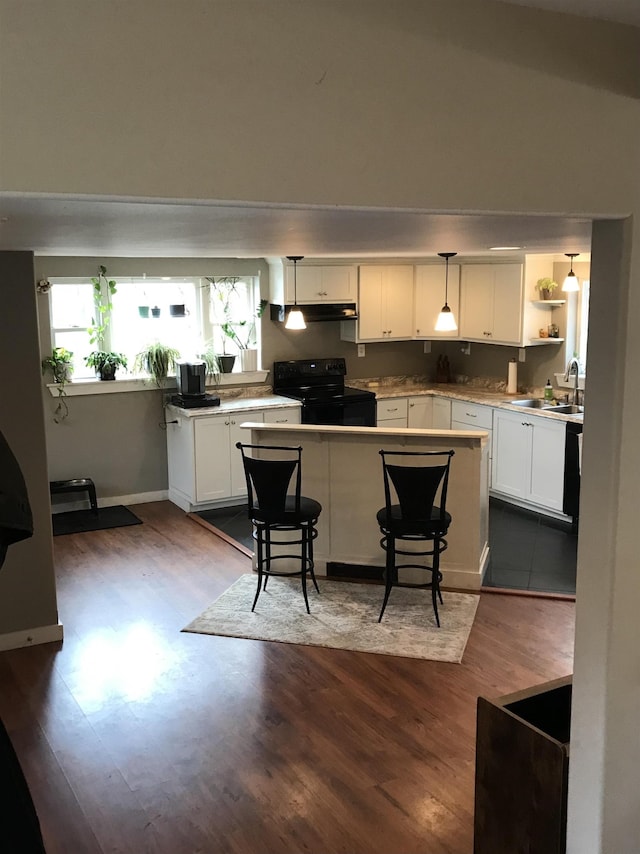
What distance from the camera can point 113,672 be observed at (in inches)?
171

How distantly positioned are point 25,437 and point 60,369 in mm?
2514

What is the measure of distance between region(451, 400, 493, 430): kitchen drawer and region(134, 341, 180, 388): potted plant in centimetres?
269

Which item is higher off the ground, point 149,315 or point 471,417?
point 149,315

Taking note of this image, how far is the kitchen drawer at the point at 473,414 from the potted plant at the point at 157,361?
106 inches

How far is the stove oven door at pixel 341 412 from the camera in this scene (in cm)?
753

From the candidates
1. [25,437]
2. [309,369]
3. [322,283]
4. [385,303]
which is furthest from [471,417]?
[25,437]

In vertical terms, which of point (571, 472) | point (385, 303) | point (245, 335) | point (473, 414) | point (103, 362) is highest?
point (385, 303)

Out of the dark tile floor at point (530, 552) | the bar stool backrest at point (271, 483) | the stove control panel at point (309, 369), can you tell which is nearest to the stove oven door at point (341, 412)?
the stove control panel at point (309, 369)

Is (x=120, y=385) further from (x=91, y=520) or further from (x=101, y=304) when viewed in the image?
(x=91, y=520)

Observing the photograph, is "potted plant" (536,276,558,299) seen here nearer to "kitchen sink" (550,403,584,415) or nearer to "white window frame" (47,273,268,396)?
"kitchen sink" (550,403,584,415)

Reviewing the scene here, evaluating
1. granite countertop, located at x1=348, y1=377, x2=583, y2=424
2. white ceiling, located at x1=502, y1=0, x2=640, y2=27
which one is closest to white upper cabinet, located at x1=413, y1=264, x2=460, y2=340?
granite countertop, located at x1=348, y1=377, x2=583, y2=424

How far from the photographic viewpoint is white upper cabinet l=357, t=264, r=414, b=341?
7980 millimetres

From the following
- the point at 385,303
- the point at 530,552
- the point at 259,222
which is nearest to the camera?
the point at 259,222

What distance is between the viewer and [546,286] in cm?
721
